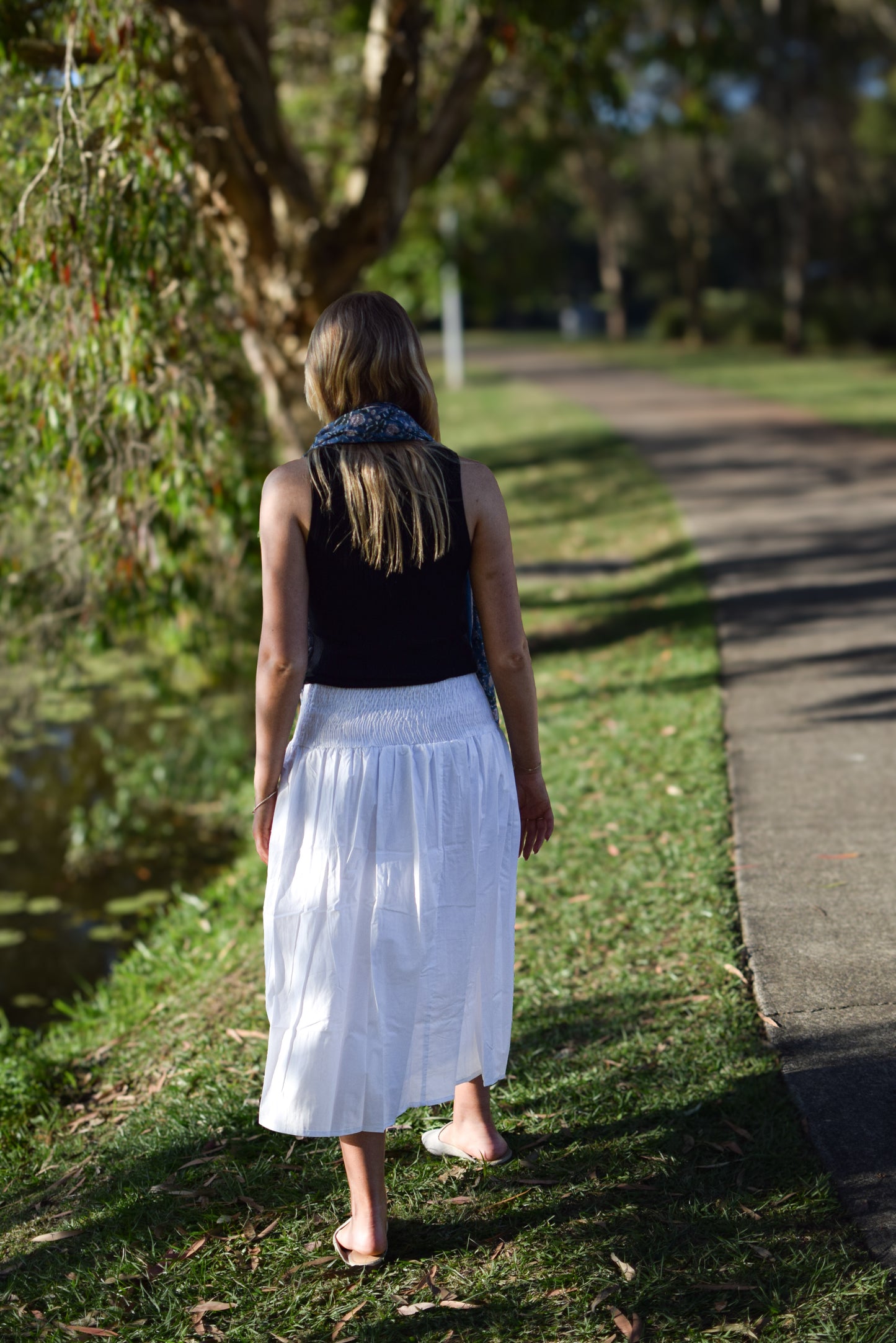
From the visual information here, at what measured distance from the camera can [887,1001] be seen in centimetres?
359

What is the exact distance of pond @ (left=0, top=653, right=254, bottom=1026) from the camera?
591 cm

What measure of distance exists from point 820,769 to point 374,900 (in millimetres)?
3336

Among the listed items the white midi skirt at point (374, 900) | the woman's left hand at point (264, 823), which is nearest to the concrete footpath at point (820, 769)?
the white midi skirt at point (374, 900)

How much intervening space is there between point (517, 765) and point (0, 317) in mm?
3687

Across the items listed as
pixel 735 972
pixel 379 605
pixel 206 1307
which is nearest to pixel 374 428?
pixel 379 605

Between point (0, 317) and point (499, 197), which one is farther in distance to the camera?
point (499, 197)

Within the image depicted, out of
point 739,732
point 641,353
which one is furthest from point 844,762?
point 641,353

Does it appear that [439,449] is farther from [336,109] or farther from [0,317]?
[336,109]

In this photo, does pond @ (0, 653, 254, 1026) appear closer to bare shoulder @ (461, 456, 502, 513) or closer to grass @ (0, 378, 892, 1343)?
grass @ (0, 378, 892, 1343)

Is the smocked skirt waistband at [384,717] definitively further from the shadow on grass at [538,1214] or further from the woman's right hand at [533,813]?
the shadow on grass at [538,1214]

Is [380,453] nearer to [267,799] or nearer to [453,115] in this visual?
[267,799]

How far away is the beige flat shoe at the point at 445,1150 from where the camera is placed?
3174 millimetres

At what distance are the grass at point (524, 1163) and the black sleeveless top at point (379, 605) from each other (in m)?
Result: 1.35

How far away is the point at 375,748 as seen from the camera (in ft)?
8.74
